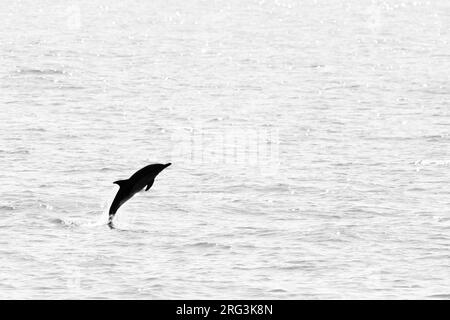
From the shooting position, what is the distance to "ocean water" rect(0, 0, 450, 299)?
35.1m

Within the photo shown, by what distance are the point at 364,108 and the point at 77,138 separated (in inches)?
1081

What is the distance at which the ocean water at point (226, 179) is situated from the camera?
35.1 metres

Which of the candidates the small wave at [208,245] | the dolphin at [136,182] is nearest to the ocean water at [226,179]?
the small wave at [208,245]

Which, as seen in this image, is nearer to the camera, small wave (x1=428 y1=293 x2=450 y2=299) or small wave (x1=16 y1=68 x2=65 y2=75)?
small wave (x1=428 y1=293 x2=450 y2=299)

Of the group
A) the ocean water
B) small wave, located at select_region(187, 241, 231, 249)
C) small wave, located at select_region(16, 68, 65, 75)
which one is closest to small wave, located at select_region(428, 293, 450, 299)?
the ocean water

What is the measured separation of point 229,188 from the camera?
54.2 metres

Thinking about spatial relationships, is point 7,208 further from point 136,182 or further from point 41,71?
point 41,71

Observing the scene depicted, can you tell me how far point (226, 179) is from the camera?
56594 millimetres

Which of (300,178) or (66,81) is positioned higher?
(66,81)

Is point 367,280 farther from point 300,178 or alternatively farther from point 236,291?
point 300,178

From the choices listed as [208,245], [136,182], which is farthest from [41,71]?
[136,182]

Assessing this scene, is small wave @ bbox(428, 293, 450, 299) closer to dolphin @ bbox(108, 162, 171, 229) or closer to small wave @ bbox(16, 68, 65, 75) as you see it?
dolphin @ bbox(108, 162, 171, 229)
